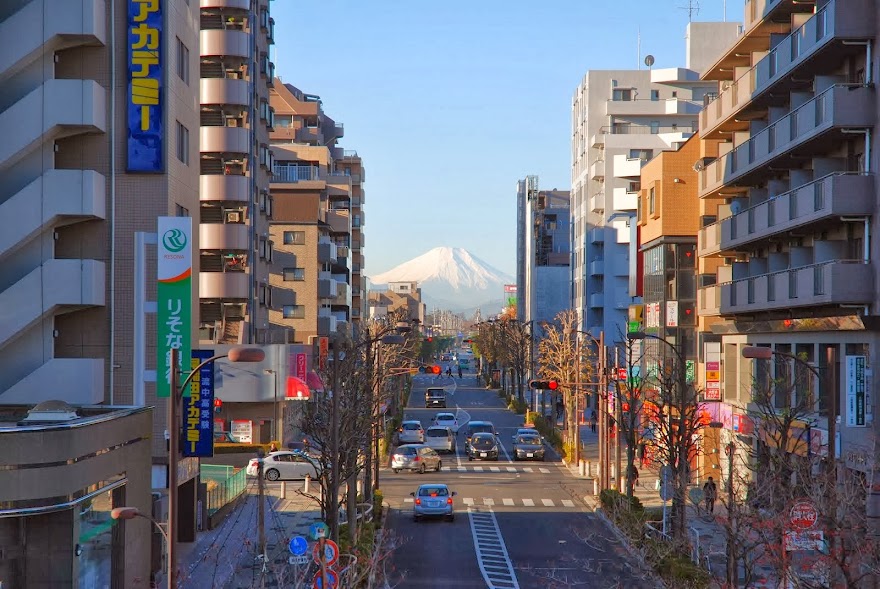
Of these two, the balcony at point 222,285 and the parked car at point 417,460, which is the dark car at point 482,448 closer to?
the parked car at point 417,460

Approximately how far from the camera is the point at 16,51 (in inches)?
1273

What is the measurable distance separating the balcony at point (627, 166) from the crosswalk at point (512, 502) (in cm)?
4665

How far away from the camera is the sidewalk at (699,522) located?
29.2m

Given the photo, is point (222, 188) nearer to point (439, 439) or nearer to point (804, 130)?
point (439, 439)

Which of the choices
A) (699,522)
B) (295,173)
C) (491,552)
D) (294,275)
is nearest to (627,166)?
(295,173)

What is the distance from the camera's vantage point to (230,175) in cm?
5766

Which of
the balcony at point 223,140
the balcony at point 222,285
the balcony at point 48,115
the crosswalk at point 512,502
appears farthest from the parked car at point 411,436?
the balcony at point 48,115

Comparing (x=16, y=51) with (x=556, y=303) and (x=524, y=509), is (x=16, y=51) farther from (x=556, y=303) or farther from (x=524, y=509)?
(x=556, y=303)

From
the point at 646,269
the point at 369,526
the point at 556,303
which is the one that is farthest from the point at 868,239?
the point at 556,303

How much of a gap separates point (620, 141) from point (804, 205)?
63.4 meters

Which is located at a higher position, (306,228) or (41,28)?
(41,28)

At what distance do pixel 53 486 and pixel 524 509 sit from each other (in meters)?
26.2

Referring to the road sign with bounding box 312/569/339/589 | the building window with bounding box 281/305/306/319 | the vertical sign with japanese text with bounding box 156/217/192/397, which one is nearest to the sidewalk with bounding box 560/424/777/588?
the road sign with bounding box 312/569/339/589

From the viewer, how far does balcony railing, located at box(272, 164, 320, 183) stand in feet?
292
